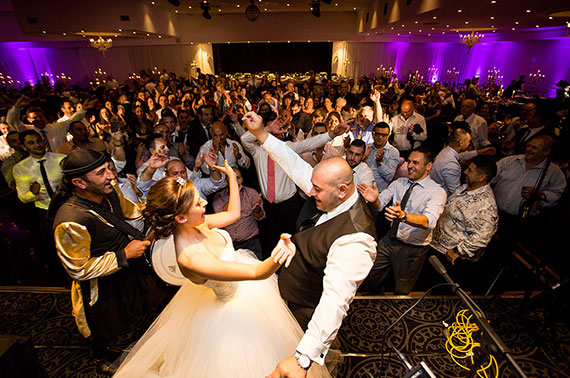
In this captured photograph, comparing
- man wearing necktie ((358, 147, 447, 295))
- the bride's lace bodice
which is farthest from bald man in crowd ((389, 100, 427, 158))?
the bride's lace bodice

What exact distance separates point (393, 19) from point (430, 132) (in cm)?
493

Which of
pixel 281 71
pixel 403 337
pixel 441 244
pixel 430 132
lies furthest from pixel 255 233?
pixel 281 71

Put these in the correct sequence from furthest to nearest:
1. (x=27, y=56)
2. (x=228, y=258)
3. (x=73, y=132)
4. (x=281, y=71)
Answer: (x=281, y=71) → (x=27, y=56) → (x=73, y=132) → (x=228, y=258)

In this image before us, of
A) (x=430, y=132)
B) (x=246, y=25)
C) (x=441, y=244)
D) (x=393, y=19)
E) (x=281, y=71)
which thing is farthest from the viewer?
(x=281, y=71)

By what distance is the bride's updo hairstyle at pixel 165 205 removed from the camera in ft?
5.03

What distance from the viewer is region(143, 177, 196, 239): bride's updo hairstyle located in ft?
5.03

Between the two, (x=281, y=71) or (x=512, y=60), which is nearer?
(x=512, y=60)

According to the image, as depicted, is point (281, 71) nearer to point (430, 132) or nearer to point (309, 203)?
point (430, 132)

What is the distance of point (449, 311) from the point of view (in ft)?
8.20

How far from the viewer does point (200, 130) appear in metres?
4.98

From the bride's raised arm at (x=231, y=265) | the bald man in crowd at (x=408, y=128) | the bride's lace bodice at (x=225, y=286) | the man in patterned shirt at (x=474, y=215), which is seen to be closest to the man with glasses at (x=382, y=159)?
the man in patterned shirt at (x=474, y=215)

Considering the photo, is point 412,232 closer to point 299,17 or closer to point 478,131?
point 478,131

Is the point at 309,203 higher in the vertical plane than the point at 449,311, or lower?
higher

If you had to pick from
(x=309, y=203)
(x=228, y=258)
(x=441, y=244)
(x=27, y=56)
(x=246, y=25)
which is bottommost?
(x=441, y=244)
